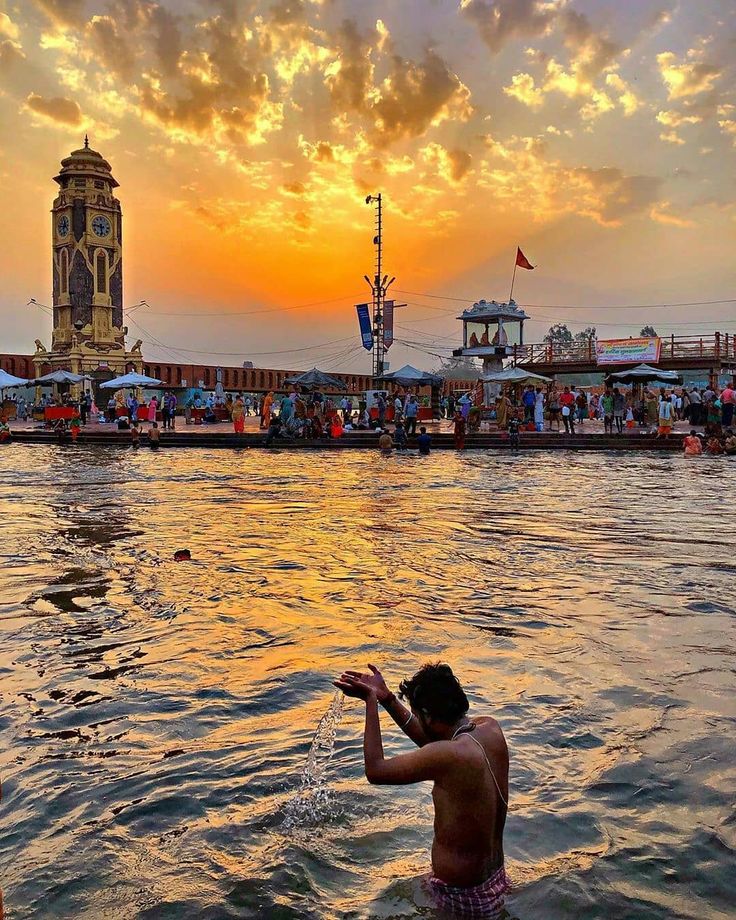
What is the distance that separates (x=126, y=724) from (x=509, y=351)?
151ft

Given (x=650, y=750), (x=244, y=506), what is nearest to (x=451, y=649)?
(x=650, y=750)

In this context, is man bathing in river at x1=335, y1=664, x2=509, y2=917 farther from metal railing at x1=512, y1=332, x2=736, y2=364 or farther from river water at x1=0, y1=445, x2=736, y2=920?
metal railing at x1=512, y1=332, x2=736, y2=364

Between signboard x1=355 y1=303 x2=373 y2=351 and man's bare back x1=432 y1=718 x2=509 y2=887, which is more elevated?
signboard x1=355 y1=303 x2=373 y2=351

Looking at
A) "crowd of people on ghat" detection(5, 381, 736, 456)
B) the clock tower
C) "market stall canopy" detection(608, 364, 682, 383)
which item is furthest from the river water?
the clock tower

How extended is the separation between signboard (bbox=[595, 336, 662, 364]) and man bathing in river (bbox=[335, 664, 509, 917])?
4269cm

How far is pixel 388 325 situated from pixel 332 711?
42.3 meters

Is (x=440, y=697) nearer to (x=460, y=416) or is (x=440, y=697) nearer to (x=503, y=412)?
(x=460, y=416)

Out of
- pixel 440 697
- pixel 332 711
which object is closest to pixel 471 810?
pixel 440 697

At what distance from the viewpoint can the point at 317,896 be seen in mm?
3146

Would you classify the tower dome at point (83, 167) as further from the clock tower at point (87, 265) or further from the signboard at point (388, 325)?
the signboard at point (388, 325)

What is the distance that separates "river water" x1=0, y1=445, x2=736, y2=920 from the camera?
3.27 m

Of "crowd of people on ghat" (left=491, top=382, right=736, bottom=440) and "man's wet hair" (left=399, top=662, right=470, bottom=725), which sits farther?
"crowd of people on ghat" (left=491, top=382, right=736, bottom=440)

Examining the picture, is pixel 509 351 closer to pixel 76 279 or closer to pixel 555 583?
pixel 76 279

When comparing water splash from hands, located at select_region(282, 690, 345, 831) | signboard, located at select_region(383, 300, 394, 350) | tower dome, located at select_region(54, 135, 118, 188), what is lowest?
water splash from hands, located at select_region(282, 690, 345, 831)
